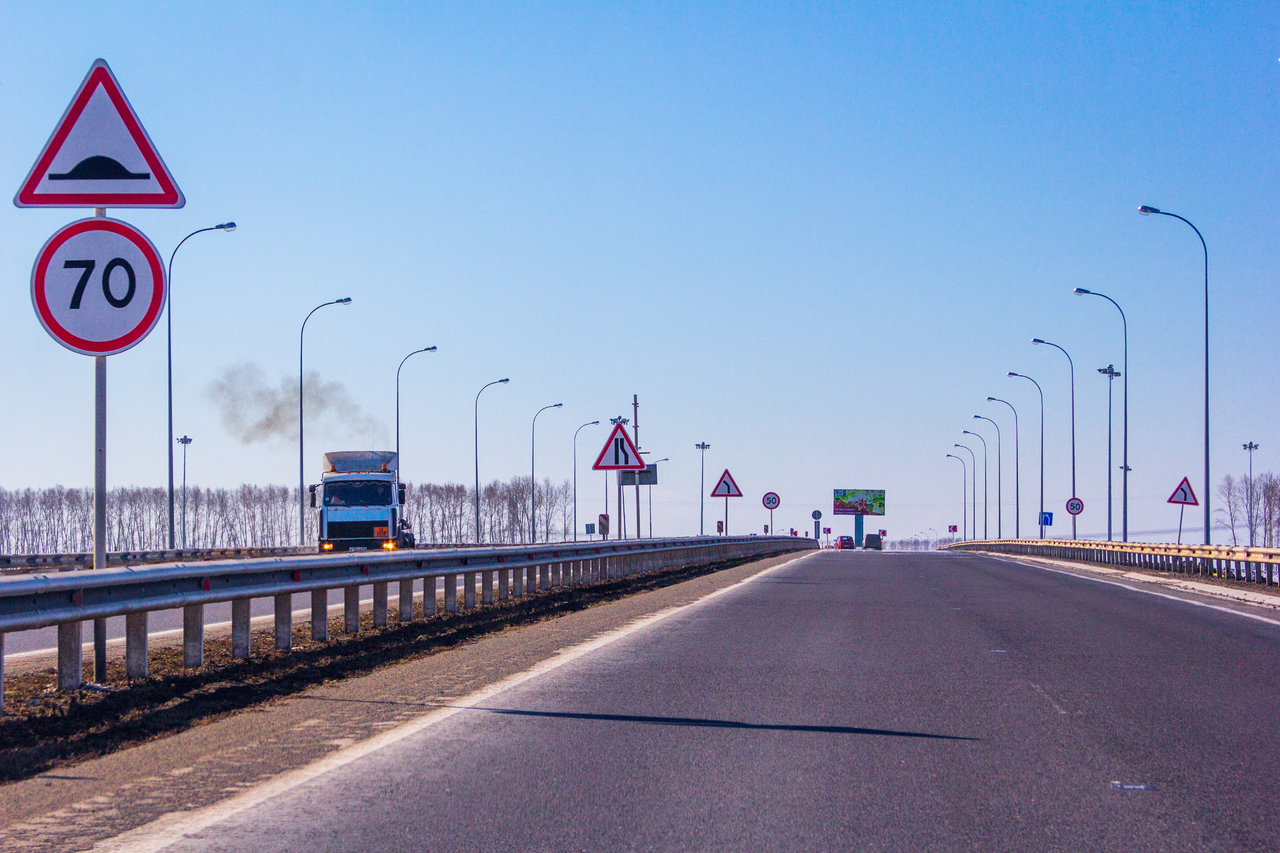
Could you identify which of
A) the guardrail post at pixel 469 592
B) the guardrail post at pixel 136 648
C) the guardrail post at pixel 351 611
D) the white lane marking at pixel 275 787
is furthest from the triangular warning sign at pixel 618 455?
the guardrail post at pixel 136 648

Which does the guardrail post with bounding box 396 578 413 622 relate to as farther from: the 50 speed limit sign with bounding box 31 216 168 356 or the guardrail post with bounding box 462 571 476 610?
the 50 speed limit sign with bounding box 31 216 168 356

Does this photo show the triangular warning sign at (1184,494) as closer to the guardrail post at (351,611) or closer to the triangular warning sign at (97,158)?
the guardrail post at (351,611)

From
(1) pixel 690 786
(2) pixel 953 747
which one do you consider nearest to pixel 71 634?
(1) pixel 690 786

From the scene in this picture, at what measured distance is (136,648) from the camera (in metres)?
9.23

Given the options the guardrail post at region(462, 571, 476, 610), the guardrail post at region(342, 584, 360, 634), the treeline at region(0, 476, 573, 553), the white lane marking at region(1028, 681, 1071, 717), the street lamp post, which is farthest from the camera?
the treeline at region(0, 476, 573, 553)

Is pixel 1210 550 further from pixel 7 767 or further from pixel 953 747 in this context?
pixel 7 767

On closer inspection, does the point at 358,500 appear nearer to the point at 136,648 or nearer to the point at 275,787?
the point at 136,648

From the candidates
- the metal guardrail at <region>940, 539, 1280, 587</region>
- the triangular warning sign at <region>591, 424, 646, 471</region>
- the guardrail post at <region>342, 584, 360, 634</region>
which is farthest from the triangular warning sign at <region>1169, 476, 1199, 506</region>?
the guardrail post at <region>342, 584, 360, 634</region>

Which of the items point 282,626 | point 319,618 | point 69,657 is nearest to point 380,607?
point 319,618

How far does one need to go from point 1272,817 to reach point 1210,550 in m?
25.9

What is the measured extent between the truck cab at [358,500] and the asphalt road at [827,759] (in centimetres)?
2325

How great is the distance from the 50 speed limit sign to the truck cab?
26.6 meters

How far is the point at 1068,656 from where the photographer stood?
38.5 feet

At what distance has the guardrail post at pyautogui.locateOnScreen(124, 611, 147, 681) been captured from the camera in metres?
9.19
